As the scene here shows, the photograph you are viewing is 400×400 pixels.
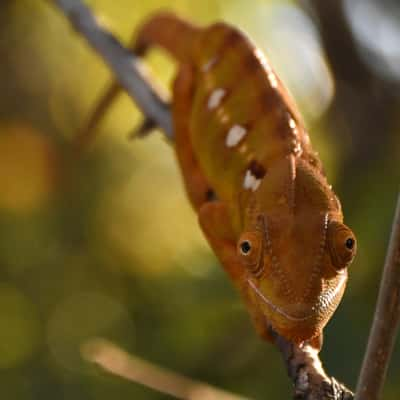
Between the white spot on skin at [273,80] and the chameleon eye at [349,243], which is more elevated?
the white spot on skin at [273,80]

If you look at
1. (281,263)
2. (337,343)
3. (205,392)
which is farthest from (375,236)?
(281,263)

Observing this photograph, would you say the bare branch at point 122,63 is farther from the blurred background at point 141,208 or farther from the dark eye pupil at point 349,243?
the dark eye pupil at point 349,243

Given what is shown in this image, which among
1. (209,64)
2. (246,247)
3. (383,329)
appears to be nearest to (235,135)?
(209,64)

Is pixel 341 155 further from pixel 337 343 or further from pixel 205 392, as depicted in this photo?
pixel 205 392

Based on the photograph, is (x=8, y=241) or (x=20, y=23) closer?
(x=8, y=241)

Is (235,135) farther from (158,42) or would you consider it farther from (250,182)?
(158,42)

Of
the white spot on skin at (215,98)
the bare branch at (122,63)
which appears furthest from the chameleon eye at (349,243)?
the bare branch at (122,63)
